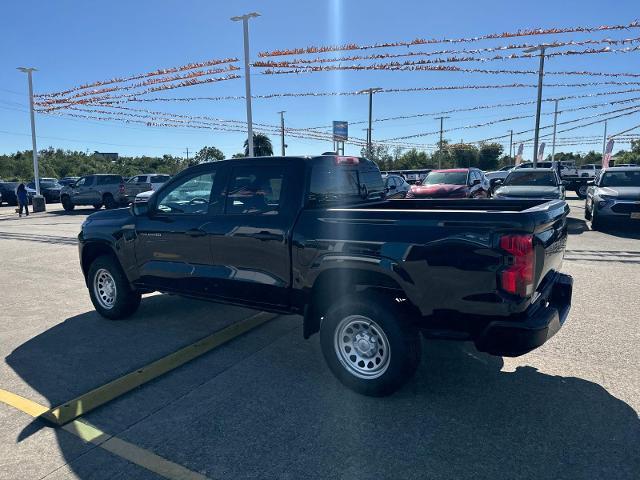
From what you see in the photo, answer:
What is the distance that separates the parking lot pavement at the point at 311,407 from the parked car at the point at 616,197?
7.48 metres

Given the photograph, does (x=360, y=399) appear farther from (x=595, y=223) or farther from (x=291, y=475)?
(x=595, y=223)

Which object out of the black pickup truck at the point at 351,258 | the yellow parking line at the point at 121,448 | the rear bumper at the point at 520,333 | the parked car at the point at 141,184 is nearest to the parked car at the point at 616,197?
the black pickup truck at the point at 351,258

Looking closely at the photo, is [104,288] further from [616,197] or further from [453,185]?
[453,185]

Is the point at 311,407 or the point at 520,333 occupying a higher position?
the point at 520,333

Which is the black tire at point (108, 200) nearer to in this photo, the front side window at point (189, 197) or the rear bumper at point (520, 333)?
the front side window at point (189, 197)

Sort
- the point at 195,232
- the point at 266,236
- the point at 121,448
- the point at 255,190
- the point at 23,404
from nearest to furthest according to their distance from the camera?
the point at 121,448, the point at 23,404, the point at 266,236, the point at 255,190, the point at 195,232

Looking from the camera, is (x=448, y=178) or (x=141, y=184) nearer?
(x=448, y=178)

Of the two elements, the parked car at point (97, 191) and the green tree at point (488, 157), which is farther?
the green tree at point (488, 157)

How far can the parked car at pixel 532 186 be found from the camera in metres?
12.9

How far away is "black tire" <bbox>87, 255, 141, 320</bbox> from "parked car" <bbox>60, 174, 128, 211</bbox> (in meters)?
19.7

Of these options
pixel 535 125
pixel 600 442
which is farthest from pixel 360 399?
pixel 535 125

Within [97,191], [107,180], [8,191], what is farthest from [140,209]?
[8,191]

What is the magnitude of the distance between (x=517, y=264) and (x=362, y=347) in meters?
1.31

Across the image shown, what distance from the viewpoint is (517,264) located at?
301 centimetres
